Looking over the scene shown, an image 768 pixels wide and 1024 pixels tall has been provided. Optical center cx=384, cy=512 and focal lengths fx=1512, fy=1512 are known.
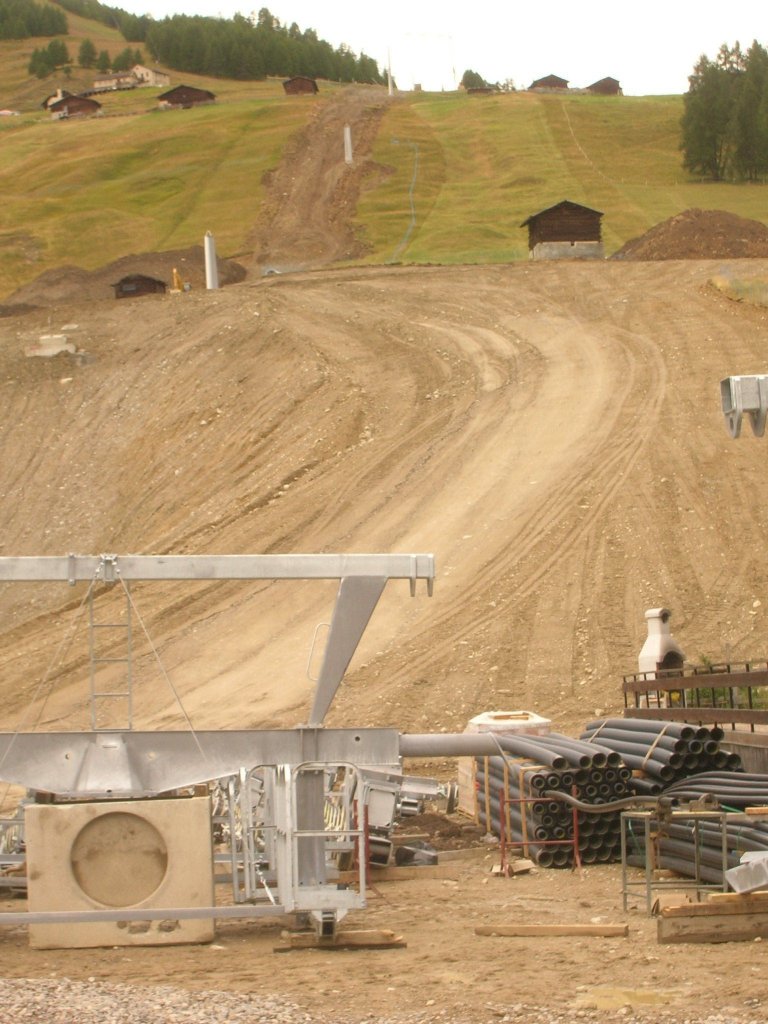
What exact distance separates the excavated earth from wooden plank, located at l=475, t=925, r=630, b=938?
0.42 ft

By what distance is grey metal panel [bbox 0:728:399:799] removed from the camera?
10.6m

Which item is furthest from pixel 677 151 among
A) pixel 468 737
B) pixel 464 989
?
pixel 464 989

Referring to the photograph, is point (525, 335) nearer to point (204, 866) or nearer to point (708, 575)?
point (708, 575)

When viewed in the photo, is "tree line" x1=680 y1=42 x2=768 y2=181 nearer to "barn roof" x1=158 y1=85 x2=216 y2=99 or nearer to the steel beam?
"barn roof" x1=158 y1=85 x2=216 y2=99

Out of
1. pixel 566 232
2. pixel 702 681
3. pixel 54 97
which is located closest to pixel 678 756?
pixel 702 681

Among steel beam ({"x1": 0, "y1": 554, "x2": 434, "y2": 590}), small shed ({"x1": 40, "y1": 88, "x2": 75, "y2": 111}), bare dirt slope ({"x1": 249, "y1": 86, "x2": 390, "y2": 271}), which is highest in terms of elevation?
small shed ({"x1": 40, "y1": 88, "x2": 75, "y2": 111})

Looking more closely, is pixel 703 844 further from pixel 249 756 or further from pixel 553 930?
pixel 249 756

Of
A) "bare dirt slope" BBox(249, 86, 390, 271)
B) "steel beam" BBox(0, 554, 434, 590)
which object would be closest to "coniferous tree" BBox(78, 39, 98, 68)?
"bare dirt slope" BBox(249, 86, 390, 271)

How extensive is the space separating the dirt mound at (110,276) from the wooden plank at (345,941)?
4746cm

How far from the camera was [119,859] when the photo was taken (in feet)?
34.2

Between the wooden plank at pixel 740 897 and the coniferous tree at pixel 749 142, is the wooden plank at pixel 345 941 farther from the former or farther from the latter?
the coniferous tree at pixel 749 142

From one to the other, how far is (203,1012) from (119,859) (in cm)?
230

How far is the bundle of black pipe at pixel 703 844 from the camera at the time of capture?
11.6m

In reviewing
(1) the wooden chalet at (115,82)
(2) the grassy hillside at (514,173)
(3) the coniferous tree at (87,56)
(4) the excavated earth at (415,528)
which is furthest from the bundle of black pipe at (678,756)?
(3) the coniferous tree at (87,56)
